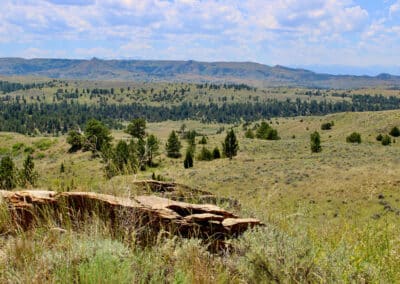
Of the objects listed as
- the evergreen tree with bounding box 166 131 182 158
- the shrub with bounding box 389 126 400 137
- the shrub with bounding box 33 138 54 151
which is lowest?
the shrub with bounding box 33 138 54 151

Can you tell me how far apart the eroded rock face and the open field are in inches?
21.5

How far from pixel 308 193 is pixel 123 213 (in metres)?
34.1

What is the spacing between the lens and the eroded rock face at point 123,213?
5777 millimetres

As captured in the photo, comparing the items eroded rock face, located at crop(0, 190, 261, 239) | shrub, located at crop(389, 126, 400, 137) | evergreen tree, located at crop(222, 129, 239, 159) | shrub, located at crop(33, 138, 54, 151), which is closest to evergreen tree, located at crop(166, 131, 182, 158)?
evergreen tree, located at crop(222, 129, 239, 159)

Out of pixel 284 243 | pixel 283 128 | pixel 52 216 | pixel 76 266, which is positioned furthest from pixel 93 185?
pixel 283 128

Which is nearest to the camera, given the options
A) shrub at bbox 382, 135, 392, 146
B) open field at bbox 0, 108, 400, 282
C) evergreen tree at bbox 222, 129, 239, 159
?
open field at bbox 0, 108, 400, 282

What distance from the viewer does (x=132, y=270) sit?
424 centimetres

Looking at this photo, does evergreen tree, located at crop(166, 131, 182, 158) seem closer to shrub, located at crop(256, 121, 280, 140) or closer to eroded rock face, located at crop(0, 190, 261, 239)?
shrub, located at crop(256, 121, 280, 140)

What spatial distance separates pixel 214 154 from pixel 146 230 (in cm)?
7226

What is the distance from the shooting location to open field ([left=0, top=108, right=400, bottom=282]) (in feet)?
15.0

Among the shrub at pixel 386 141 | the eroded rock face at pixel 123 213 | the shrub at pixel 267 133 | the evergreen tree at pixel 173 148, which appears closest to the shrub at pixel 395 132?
the shrub at pixel 386 141

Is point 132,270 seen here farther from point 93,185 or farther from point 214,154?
point 214,154

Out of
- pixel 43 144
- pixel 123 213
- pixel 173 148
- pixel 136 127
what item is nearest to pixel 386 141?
pixel 173 148

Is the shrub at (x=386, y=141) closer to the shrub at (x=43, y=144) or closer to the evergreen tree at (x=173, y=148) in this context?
the evergreen tree at (x=173, y=148)
